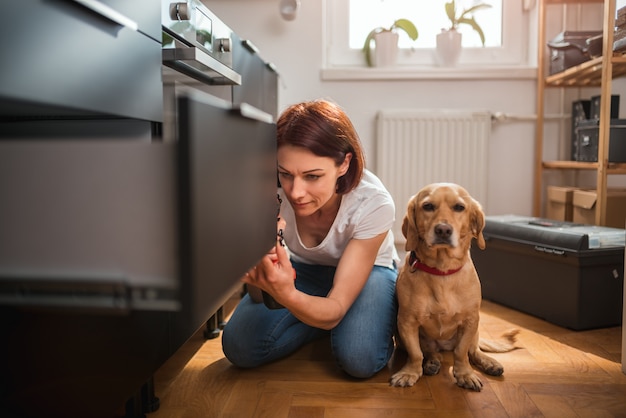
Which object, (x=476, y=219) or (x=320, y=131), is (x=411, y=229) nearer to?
(x=476, y=219)

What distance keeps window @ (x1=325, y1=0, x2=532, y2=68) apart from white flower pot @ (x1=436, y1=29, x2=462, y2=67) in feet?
0.34

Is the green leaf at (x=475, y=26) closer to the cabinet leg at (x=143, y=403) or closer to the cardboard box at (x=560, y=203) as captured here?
the cardboard box at (x=560, y=203)

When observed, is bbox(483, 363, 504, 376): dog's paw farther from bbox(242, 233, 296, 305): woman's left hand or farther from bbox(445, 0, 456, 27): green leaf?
bbox(445, 0, 456, 27): green leaf

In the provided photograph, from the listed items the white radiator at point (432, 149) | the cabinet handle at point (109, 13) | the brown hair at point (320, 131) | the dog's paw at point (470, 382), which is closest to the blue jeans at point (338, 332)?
the dog's paw at point (470, 382)

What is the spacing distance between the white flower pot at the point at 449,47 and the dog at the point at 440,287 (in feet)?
5.27

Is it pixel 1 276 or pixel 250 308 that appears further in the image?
pixel 250 308

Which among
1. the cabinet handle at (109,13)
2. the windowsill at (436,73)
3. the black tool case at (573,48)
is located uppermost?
the black tool case at (573,48)

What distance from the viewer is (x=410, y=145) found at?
9.64 ft

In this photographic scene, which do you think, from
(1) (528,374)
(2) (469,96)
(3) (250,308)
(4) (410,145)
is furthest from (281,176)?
(2) (469,96)

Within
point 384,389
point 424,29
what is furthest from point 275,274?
point 424,29

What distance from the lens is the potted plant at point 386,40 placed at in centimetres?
293

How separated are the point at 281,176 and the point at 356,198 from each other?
35 centimetres

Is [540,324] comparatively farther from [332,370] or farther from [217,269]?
[217,269]

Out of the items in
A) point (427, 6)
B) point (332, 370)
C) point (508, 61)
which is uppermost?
point (427, 6)
